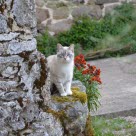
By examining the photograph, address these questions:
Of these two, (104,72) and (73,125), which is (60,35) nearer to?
(104,72)

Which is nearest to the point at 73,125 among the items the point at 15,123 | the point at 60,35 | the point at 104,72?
the point at 15,123

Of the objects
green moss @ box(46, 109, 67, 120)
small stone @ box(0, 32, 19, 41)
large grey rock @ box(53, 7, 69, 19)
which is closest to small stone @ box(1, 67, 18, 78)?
small stone @ box(0, 32, 19, 41)

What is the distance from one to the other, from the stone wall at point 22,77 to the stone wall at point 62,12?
551 cm

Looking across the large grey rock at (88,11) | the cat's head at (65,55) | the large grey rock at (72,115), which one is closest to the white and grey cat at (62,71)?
the cat's head at (65,55)

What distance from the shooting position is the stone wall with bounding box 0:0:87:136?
4.30 metres

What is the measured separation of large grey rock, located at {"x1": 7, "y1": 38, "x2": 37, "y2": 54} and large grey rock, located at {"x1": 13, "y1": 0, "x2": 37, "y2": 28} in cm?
14

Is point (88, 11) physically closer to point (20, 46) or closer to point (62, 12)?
point (62, 12)

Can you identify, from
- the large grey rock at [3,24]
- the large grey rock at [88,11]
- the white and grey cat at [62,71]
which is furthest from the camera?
the large grey rock at [88,11]

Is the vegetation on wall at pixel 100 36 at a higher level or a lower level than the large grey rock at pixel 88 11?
lower

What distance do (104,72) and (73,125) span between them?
4249 millimetres

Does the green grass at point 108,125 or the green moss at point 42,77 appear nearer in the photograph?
the green moss at point 42,77

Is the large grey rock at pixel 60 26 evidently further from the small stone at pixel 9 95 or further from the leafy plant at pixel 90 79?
the small stone at pixel 9 95

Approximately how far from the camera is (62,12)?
10156 mm

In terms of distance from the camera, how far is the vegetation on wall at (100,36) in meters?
9.84
